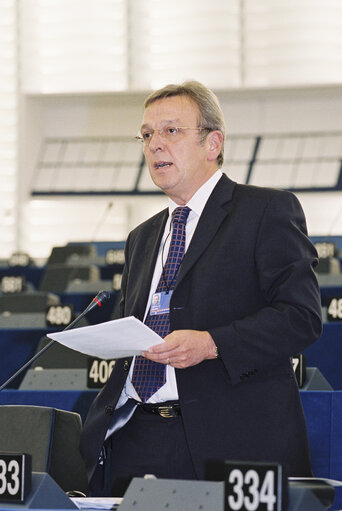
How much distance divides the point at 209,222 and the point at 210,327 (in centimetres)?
31

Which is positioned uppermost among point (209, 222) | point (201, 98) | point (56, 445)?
point (201, 98)

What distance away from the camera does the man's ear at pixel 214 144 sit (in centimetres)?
329

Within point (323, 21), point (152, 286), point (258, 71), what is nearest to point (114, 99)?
point (258, 71)

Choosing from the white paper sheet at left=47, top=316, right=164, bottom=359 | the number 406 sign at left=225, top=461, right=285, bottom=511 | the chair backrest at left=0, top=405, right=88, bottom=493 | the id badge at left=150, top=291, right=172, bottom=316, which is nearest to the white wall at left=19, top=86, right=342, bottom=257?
the chair backrest at left=0, top=405, right=88, bottom=493

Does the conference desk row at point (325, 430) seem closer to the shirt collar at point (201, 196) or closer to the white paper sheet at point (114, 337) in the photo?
the shirt collar at point (201, 196)

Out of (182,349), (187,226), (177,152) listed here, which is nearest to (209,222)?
(187,226)

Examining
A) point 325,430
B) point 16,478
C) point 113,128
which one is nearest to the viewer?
point 16,478

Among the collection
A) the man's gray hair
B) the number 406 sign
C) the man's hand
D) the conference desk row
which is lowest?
the conference desk row

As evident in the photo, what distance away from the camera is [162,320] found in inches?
124

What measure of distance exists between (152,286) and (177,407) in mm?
379

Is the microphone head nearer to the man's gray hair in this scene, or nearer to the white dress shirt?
the white dress shirt

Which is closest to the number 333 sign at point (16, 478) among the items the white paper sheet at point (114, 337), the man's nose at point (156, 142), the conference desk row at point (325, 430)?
the white paper sheet at point (114, 337)

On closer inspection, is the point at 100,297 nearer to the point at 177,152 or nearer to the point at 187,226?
the point at 187,226

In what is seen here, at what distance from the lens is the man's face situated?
10.6 ft
